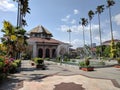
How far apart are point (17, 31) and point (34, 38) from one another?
33.9m

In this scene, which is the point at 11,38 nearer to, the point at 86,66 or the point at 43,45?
the point at 86,66

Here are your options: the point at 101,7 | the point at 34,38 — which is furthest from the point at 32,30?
the point at 101,7

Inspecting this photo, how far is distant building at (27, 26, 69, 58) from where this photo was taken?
57.8 metres

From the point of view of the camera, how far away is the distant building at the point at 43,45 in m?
57.8

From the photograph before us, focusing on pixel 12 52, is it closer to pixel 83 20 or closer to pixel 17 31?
pixel 17 31

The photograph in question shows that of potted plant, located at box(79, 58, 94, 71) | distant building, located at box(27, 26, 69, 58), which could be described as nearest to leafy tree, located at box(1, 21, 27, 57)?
potted plant, located at box(79, 58, 94, 71)

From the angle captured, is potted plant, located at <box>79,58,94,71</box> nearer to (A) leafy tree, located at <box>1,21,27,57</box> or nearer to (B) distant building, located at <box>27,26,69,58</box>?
(A) leafy tree, located at <box>1,21,27,57</box>

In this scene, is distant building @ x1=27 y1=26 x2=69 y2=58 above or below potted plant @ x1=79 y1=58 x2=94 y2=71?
above

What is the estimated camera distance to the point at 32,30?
6600 cm

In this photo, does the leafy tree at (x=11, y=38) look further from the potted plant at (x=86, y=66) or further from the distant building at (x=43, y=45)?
the distant building at (x=43, y=45)

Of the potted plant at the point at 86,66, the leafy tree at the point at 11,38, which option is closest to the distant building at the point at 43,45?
the leafy tree at the point at 11,38

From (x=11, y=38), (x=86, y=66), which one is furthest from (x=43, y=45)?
(x=86, y=66)

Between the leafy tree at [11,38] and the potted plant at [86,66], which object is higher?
the leafy tree at [11,38]

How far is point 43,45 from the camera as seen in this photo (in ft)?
192
